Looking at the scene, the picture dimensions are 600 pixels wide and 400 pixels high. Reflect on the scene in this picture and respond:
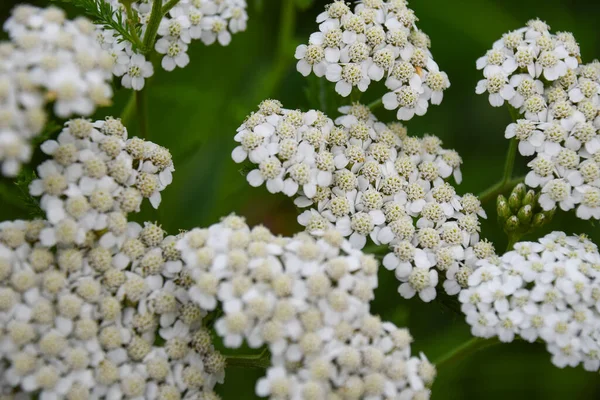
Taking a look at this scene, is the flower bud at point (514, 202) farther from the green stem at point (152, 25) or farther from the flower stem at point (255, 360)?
the green stem at point (152, 25)

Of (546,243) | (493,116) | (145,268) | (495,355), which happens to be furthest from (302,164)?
(493,116)

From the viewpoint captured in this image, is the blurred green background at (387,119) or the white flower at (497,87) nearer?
the white flower at (497,87)

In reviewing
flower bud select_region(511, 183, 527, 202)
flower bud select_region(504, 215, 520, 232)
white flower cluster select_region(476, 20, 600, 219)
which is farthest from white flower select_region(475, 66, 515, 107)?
flower bud select_region(504, 215, 520, 232)

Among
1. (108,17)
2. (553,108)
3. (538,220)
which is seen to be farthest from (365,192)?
(108,17)

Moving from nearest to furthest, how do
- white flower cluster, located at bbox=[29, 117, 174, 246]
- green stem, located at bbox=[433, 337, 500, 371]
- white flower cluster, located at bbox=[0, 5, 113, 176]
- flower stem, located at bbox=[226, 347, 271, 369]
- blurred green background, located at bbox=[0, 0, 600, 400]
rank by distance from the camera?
white flower cluster, located at bbox=[0, 5, 113, 176]
white flower cluster, located at bbox=[29, 117, 174, 246]
flower stem, located at bbox=[226, 347, 271, 369]
green stem, located at bbox=[433, 337, 500, 371]
blurred green background, located at bbox=[0, 0, 600, 400]

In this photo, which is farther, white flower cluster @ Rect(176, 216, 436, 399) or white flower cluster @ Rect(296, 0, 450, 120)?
white flower cluster @ Rect(296, 0, 450, 120)

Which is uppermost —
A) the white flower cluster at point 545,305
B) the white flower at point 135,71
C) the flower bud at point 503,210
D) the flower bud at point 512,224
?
the white flower at point 135,71

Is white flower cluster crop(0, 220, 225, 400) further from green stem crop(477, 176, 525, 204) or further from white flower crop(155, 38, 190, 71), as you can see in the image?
green stem crop(477, 176, 525, 204)

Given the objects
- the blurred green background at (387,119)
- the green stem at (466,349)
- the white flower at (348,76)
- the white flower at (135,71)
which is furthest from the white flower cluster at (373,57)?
the green stem at (466,349)
